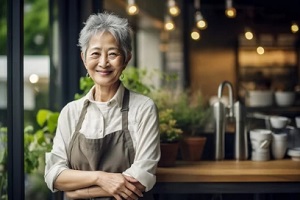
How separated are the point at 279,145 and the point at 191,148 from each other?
594 millimetres

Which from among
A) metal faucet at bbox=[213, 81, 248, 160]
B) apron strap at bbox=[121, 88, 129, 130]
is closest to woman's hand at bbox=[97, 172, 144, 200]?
apron strap at bbox=[121, 88, 129, 130]

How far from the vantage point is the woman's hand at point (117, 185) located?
7.68 ft

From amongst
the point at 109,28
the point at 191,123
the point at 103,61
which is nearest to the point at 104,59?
the point at 103,61

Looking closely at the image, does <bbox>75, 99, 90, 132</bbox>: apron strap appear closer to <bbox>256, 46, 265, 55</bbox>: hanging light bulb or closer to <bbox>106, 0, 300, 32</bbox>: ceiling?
<bbox>106, 0, 300, 32</bbox>: ceiling

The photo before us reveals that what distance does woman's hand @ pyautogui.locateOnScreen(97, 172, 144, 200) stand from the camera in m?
2.34

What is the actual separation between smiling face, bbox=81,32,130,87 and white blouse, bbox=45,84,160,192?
0.10 meters

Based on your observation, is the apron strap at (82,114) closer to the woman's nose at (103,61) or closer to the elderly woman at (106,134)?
the elderly woman at (106,134)

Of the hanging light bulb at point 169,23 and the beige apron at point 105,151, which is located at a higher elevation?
the hanging light bulb at point 169,23

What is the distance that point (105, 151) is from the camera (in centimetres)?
244

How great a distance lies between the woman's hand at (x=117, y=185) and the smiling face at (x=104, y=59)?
43 cm

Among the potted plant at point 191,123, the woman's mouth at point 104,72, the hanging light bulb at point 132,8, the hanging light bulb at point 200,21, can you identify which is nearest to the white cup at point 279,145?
the potted plant at point 191,123

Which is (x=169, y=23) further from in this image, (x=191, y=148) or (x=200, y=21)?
(x=191, y=148)

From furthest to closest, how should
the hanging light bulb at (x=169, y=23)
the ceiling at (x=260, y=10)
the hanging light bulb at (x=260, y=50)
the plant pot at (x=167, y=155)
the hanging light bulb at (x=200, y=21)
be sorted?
the hanging light bulb at (x=169, y=23), the hanging light bulb at (x=200, y=21), the hanging light bulb at (x=260, y=50), the ceiling at (x=260, y=10), the plant pot at (x=167, y=155)

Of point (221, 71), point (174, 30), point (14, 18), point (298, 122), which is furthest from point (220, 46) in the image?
point (14, 18)
